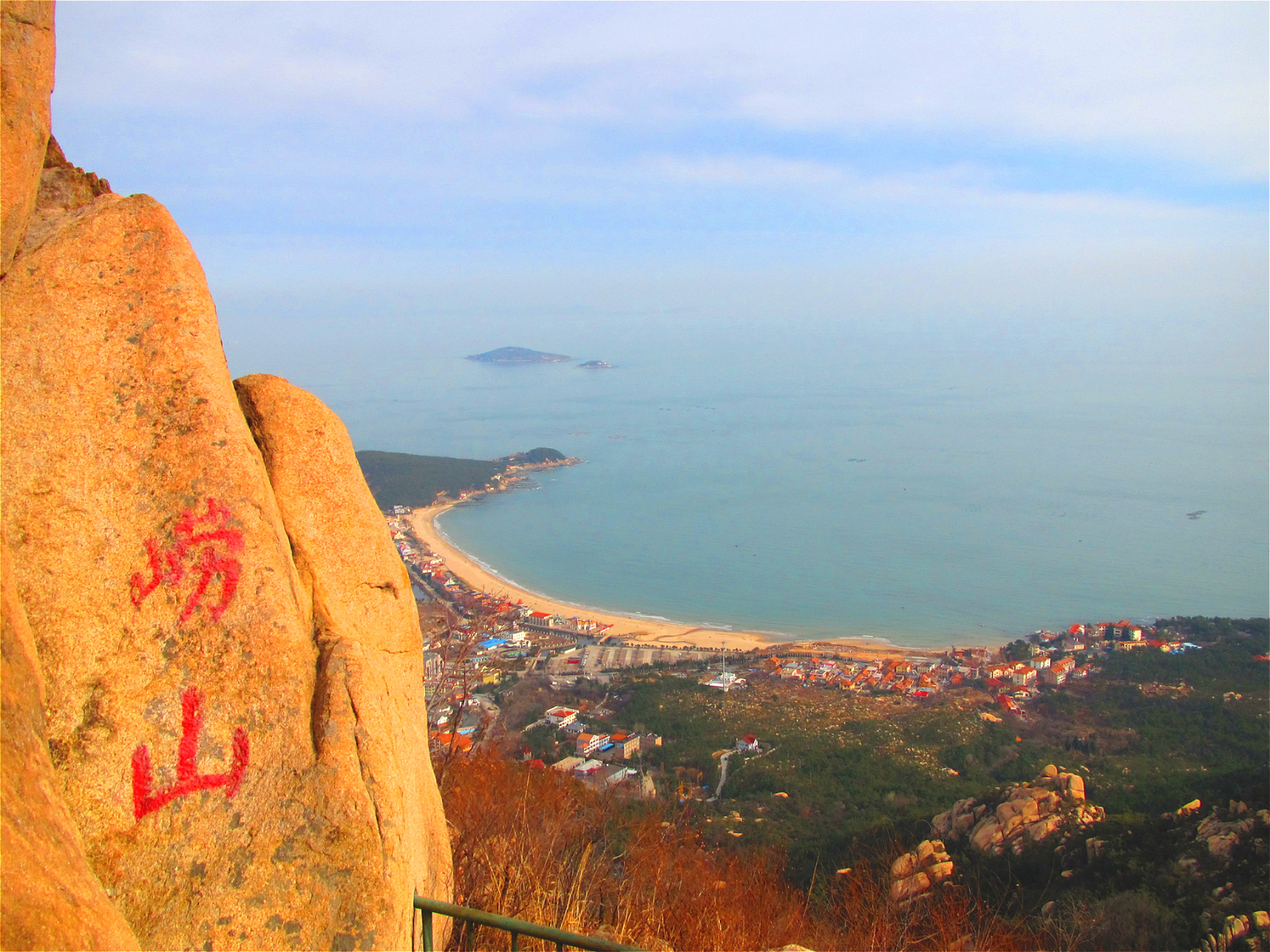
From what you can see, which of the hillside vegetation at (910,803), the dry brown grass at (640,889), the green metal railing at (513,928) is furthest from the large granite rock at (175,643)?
the hillside vegetation at (910,803)

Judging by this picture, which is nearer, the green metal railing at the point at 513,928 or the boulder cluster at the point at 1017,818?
the green metal railing at the point at 513,928

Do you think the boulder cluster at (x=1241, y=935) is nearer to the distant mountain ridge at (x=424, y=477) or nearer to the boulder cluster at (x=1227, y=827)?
the boulder cluster at (x=1227, y=827)

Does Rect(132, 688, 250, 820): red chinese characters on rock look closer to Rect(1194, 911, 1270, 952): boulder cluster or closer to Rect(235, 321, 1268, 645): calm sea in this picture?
Rect(1194, 911, 1270, 952): boulder cluster

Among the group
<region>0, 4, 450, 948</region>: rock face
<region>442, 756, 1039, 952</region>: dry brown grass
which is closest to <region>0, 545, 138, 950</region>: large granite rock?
<region>0, 4, 450, 948</region>: rock face

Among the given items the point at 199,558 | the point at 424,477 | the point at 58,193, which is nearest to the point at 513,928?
the point at 199,558

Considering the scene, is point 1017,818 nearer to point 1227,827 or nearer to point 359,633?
point 1227,827

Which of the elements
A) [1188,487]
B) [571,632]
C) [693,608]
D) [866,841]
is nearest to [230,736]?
[866,841]
